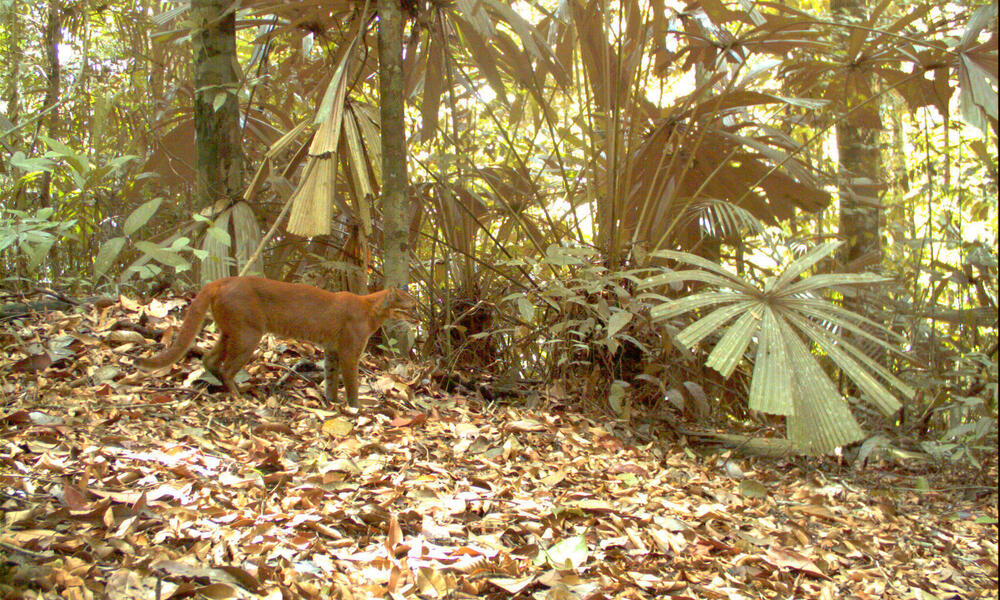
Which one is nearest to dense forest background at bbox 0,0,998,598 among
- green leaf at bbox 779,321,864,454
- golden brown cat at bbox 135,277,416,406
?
green leaf at bbox 779,321,864,454

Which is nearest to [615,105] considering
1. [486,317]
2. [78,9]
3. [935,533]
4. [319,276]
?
[486,317]

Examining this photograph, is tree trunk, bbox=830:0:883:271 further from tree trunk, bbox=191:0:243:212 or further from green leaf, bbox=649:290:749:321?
tree trunk, bbox=191:0:243:212

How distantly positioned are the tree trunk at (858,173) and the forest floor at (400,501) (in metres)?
2.13

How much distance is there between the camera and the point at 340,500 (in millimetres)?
2471

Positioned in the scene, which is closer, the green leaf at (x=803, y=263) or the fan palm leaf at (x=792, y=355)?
the fan palm leaf at (x=792, y=355)

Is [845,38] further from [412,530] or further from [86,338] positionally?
[86,338]

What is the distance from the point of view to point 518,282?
15.8 feet

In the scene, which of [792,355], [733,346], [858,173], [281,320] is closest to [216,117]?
[281,320]

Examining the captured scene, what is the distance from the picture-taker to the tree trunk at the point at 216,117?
14.7 feet

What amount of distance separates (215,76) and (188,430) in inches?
99.5

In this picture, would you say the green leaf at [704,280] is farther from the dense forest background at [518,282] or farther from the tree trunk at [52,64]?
the tree trunk at [52,64]

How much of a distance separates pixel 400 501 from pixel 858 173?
5.44 metres

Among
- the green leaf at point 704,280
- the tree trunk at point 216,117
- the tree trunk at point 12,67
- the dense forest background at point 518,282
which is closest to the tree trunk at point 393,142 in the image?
the dense forest background at point 518,282

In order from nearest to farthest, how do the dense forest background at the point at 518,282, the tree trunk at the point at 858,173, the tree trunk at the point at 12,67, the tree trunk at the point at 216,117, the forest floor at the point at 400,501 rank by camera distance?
1. the forest floor at the point at 400,501
2. the dense forest background at the point at 518,282
3. the tree trunk at the point at 216,117
4. the tree trunk at the point at 12,67
5. the tree trunk at the point at 858,173
